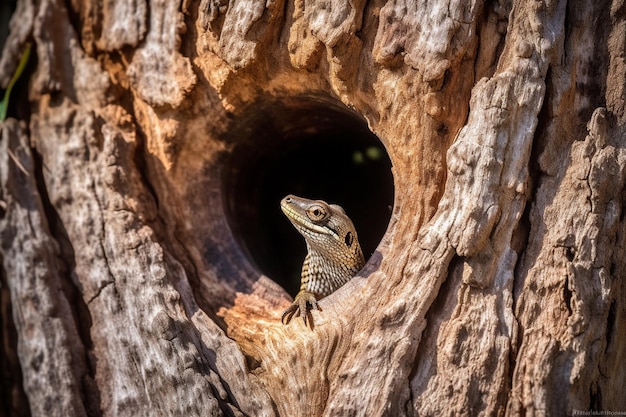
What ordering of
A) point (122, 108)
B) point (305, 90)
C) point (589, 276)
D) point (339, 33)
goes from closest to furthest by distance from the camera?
1. point (589, 276)
2. point (339, 33)
3. point (305, 90)
4. point (122, 108)

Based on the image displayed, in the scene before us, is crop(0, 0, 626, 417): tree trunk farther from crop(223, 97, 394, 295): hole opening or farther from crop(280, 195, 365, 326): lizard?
crop(280, 195, 365, 326): lizard

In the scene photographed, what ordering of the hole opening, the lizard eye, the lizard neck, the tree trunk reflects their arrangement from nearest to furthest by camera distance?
the tree trunk, the lizard eye, the lizard neck, the hole opening

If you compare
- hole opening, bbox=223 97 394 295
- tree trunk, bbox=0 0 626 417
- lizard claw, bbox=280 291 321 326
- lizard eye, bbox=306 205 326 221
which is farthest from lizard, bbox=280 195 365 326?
hole opening, bbox=223 97 394 295

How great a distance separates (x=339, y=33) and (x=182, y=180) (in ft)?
4.96

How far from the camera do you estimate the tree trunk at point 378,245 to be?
2537mm

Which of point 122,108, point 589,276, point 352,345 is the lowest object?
point 352,345

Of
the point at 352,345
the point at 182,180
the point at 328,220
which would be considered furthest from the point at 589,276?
the point at 182,180

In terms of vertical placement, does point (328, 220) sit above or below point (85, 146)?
below

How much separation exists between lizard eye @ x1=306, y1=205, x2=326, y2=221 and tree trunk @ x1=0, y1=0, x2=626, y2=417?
1.88ft

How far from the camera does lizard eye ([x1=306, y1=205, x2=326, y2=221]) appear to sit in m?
3.52

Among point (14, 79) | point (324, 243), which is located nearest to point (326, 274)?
point (324, 243)

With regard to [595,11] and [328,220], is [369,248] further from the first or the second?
[595,11]

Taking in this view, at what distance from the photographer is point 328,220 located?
11.7 ft

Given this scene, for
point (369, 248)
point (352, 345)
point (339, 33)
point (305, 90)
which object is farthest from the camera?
point (369, 248)
